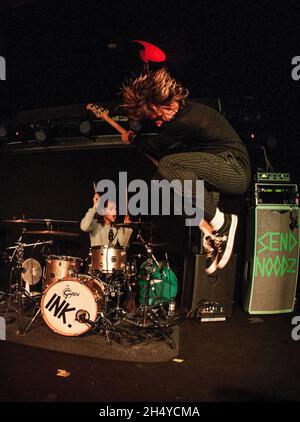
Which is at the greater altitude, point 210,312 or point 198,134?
point 198,134

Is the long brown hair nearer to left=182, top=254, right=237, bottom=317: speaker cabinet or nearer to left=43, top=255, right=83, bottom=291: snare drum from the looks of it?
left=43, top=255, right=83, bottom=291: snare drum

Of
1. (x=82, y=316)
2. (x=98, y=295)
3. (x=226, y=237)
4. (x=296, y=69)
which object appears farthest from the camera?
(x=296, y=69)

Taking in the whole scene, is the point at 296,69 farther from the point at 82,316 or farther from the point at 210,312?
the point at 82,316

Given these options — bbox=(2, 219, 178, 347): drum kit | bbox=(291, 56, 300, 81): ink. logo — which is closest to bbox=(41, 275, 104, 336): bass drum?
bbox=(2, 219, 178, 347): drum kit

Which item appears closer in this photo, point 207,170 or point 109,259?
point 207,170

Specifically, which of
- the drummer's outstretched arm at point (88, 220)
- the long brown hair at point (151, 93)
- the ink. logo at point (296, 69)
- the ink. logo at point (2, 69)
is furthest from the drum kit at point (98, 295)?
the ink. logo at point (296, 69)

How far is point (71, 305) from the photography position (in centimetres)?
416

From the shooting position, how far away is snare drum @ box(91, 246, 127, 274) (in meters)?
4.50

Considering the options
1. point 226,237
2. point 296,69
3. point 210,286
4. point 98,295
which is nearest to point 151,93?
point 226,237

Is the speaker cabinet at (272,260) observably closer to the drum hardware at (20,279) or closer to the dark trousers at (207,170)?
the dark trousers at (207,170)

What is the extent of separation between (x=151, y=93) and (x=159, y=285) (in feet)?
10.9

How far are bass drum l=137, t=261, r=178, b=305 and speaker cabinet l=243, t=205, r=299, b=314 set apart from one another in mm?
1171

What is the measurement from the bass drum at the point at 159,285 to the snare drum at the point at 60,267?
1.00 m
